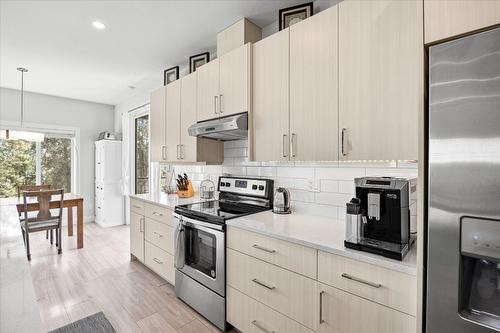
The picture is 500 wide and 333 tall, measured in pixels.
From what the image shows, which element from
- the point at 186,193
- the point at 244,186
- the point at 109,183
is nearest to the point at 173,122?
the point at 186,193

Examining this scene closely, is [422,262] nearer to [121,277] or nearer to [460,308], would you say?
[460,308]

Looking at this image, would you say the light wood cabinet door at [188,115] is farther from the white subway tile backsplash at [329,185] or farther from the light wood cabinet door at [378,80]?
the light wood cabinet door at [378,80]

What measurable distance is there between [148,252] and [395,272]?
2.57m

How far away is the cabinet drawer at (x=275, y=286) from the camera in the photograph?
1.44 meters

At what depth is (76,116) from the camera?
528 centimetres

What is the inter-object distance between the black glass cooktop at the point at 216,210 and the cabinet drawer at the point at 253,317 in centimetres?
52

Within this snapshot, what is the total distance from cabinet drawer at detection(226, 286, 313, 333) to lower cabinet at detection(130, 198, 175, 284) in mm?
882

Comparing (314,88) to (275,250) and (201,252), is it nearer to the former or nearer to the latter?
(275,250)

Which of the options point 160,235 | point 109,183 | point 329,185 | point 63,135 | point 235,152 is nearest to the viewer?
point 329,185

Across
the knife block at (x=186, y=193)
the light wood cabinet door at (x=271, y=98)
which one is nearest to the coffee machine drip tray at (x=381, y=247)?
the light wood cabinet door at (x=271, y=98)

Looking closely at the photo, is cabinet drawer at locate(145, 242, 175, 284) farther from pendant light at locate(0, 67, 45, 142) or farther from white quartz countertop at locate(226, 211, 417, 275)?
pendant light at locate(0, 67, 45, 142)

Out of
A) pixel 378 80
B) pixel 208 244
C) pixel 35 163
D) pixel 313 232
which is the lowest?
pixel 208 244

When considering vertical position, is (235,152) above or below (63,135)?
below

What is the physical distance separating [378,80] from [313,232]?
96cm
